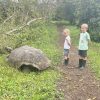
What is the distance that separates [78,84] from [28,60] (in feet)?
6.12

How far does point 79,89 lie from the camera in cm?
864

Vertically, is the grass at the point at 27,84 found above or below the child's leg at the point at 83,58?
below

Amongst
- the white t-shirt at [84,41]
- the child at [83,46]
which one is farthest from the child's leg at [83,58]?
the white t-shirt at [84,41]

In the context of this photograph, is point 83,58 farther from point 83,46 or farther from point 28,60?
point 28,60

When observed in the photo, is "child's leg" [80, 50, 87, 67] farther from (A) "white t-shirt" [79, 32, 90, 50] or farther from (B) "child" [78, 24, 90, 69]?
(A) "white t-shirt" [79, 32, 90, 50]

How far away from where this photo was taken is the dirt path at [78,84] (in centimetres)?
809

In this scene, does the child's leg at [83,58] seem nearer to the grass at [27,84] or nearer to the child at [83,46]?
the child at [83,46]

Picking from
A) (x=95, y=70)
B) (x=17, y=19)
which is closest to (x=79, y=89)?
(x=95, y=70)

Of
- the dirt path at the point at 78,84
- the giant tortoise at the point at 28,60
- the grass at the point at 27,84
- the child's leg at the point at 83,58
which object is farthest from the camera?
the child's leg at the point at 83,58

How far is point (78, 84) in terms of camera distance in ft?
30.0

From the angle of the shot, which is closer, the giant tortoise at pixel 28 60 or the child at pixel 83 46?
the giant tortoise at pixel 28 60

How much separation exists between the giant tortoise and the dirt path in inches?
26.5

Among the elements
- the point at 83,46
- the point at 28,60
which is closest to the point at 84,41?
the point at 83,46

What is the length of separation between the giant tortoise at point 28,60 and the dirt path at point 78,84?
674 mm
